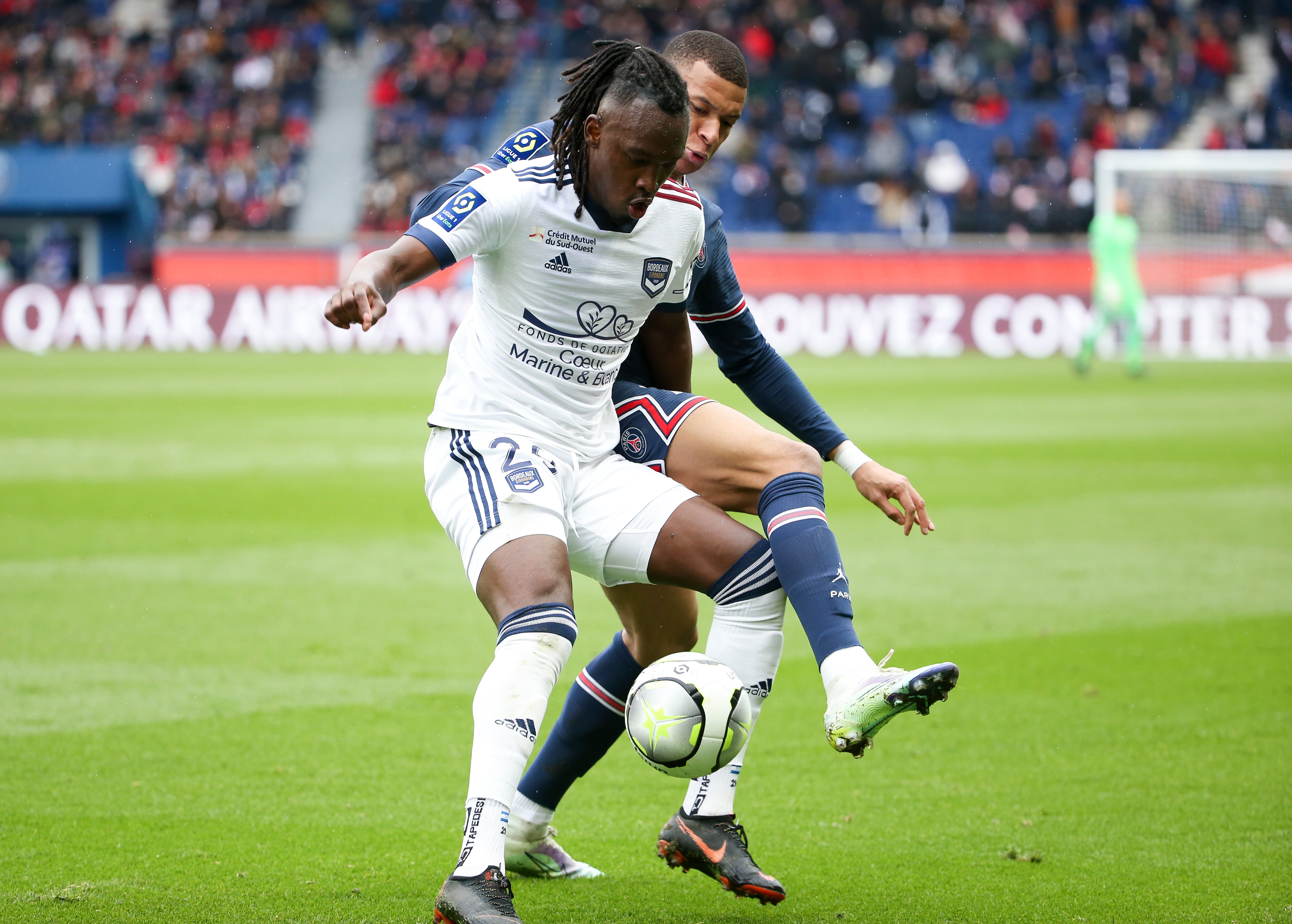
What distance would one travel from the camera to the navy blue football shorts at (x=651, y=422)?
382cm

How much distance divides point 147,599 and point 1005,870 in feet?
16.4

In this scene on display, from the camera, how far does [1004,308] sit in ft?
75.8

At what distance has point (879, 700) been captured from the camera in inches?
123

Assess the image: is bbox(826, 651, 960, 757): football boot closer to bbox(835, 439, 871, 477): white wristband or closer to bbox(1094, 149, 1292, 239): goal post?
bbox(835, 439, 871, 477): white wristband

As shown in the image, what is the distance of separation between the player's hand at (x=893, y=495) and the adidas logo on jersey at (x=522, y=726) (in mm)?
1076

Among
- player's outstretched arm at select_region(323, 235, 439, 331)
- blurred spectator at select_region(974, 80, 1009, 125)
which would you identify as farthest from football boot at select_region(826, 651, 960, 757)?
blurred spectator at select_region(974, 80, 1009, 125)

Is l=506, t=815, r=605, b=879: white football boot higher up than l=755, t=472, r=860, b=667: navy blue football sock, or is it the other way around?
l=755, t=472, r=860, b=667: navy blue football sock

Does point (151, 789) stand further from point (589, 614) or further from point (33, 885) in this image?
point (589, 614)

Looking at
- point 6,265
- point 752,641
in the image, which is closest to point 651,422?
point 752,641

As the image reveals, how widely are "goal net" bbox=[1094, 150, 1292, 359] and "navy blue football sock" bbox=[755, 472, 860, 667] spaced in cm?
2012

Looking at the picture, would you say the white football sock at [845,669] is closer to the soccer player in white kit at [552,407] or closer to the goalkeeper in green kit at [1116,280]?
the soccer player in white kit at [552,407]

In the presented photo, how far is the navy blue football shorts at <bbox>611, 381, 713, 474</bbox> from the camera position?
3.82m

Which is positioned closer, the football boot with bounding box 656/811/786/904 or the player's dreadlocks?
the player's dreadlocks

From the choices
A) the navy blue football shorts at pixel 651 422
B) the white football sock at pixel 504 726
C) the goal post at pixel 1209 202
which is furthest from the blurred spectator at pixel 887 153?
the white football sock at pixel 504 726
